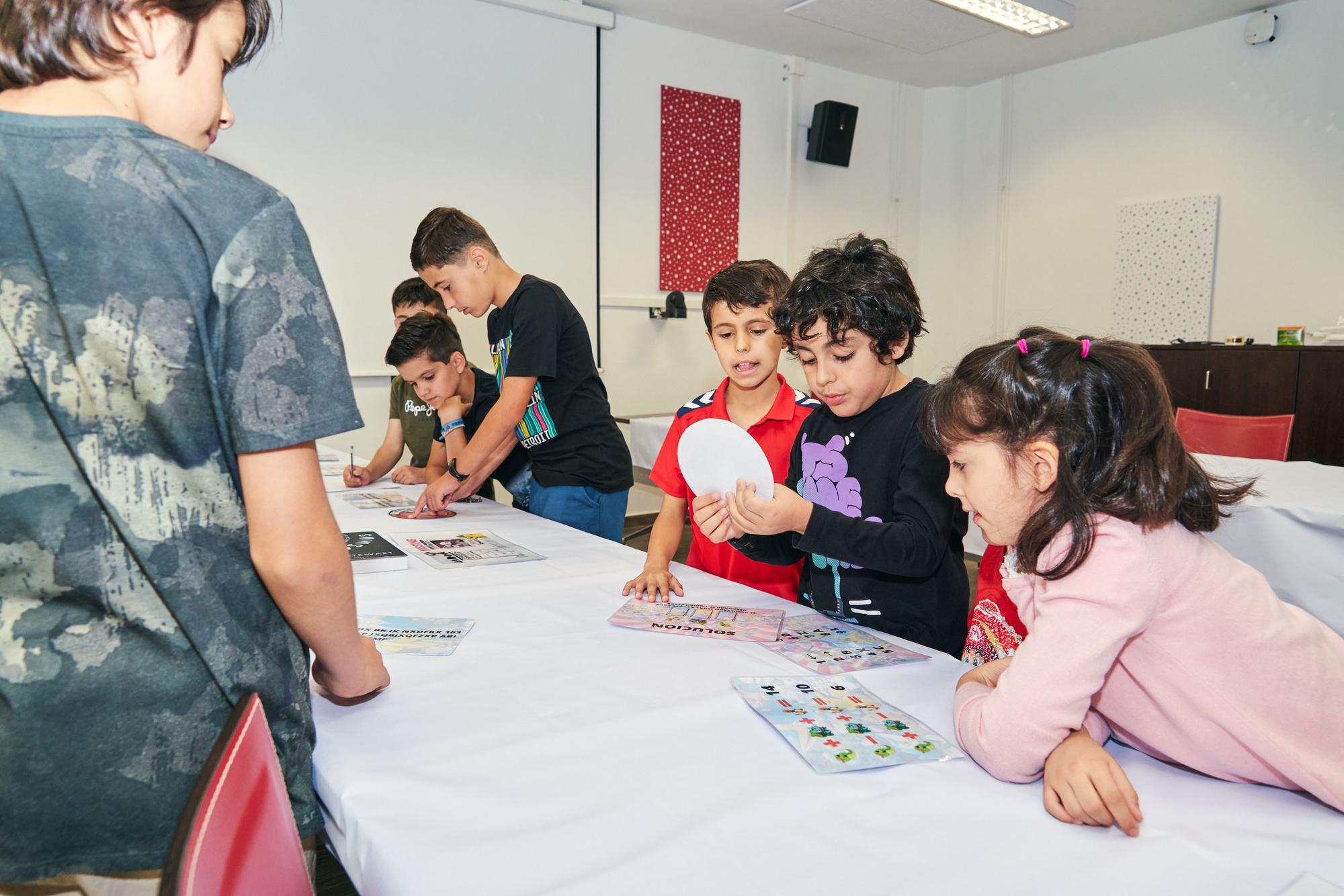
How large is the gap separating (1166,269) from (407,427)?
5036 millimetres

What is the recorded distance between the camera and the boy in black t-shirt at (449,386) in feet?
8.82

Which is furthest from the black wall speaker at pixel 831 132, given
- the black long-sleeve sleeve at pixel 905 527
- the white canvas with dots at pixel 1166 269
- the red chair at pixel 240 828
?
the red chair at pixel 240 828

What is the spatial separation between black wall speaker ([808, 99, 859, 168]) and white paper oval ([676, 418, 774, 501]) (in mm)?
5218

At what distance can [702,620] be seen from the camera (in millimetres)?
1341

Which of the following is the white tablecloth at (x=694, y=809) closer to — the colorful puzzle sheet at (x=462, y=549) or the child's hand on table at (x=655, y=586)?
the child's hand on table at (x=655, y=586)

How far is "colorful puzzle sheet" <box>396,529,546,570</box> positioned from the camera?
1.78 m

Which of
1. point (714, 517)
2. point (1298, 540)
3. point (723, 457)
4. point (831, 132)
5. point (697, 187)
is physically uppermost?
point (831, 132)

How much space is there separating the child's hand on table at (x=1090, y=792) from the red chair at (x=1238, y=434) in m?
3.36

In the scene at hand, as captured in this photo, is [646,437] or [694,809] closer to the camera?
[694,809]

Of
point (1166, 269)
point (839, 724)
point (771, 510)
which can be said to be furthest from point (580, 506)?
point (1166, 269)

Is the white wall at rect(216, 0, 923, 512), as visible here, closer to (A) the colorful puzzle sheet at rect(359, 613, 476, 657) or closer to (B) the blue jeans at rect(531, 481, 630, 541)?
(B) the blue jeans at rect(531, 481, 630, 541)

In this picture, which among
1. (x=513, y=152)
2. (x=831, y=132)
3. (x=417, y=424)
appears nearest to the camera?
(x=417, y=424)

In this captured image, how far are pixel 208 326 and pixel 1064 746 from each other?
34.2 inches

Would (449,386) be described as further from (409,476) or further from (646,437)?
(646,437)
